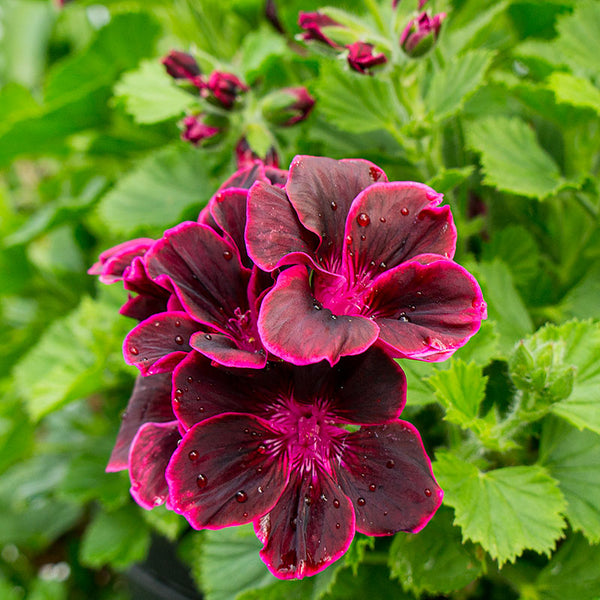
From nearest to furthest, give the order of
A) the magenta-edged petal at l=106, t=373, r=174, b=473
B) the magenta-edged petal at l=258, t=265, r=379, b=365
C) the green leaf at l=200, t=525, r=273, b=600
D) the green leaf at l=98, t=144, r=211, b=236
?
the magenta-edged petal at l=258, t=265, r=379, b=365 → the magenta-edged petal at l=106, t=373, r=174, b=473 → the green leaf at l=200, t=525, r=273, b=600 → the green leaf at l=98, t=144, r=211, b=236

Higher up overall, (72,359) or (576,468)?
(576,468)

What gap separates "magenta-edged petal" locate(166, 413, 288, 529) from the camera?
358 millimetres

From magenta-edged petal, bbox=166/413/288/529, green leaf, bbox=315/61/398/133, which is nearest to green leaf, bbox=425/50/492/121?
green leaf, bbox=315/61/398/133

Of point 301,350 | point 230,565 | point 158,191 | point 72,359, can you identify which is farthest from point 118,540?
point 301,350

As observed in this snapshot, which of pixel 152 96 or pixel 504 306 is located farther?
pixel 152 96

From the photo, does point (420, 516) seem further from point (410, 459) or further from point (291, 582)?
point (291, 582)

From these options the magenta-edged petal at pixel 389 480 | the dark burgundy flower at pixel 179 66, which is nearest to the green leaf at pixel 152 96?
the dark burgundy flower at pixel 179 66

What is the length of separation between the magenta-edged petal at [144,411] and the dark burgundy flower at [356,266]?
0.13 metres

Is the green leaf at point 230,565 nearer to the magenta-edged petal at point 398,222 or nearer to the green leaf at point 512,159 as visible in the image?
the magenta-edged petal at point 398,222

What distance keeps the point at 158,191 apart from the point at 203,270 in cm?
44

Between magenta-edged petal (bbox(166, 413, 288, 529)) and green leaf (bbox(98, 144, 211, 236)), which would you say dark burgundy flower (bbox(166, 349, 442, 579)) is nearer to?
magenta-edged petal (bbox(166, 413, 288, 529))

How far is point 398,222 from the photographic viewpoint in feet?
1.30

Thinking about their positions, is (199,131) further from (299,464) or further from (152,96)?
(299,464)

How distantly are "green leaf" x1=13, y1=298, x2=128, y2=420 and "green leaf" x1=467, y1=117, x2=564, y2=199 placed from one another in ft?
Answer: 1.52
